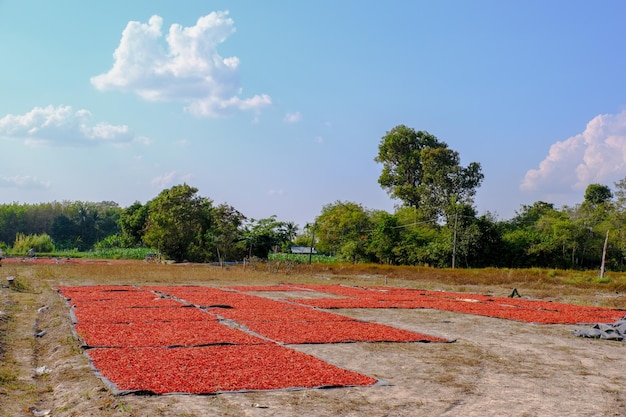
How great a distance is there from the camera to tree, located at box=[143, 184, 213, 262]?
1732 inches

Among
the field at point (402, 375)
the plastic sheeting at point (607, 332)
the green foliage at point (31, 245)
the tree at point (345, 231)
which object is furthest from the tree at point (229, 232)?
the plastic sheeting at point (607, 332)

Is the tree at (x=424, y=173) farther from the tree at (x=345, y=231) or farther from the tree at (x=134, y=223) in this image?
the tree at (x=134, y=223)

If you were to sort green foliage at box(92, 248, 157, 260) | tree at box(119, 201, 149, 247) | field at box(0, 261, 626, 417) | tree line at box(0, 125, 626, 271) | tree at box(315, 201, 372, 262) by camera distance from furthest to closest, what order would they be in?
tree at box(119, 201, 149, 247) < green foliage at box(92, 248, 157, 260) < tree at box(315, 201, 372, 262) < tree line at box(0, 125, 626, 271) < field at box(0, 261, 626, 417)

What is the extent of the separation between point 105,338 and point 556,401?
606 centimetres

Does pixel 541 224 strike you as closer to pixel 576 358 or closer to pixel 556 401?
pixel 576 358

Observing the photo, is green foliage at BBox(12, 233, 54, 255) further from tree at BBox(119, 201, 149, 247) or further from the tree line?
tree at BBox(119, 201, 149, 247)

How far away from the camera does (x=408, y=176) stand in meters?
53.6

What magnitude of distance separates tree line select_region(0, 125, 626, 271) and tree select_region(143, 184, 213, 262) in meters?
0.07

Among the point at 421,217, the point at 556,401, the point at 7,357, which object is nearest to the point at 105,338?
the point at 7,357

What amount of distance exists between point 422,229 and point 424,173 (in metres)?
5.62

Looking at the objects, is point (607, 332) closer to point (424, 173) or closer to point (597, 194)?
point (424, 173)

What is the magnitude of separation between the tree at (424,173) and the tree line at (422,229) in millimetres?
82

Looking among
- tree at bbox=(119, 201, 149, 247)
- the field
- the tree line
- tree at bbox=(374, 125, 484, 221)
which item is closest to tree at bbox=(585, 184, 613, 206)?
the tree line

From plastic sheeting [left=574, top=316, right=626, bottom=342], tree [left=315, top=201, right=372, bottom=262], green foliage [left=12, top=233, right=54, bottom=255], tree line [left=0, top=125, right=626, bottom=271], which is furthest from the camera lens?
green foliage [left=12, top=233, right=54, bottom=255]
